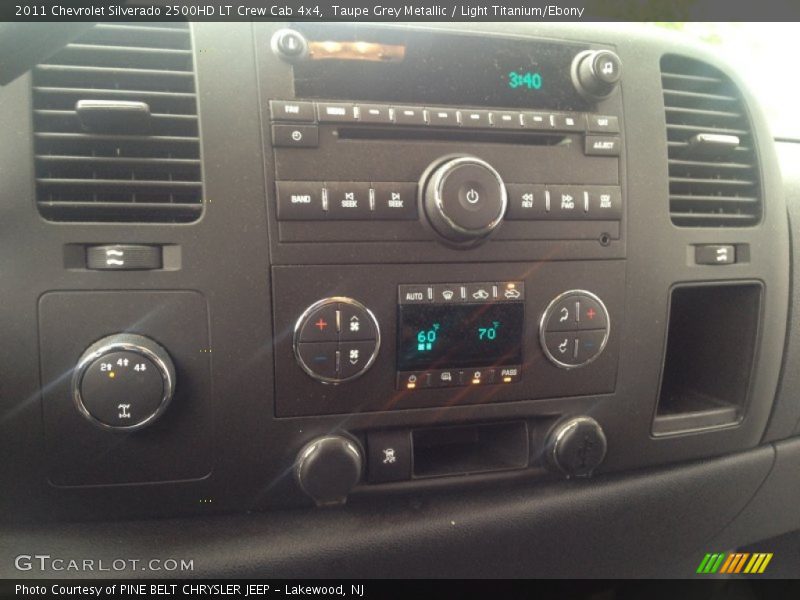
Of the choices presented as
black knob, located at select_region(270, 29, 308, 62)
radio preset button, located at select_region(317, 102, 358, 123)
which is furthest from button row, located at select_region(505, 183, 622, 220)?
black knob, located at select_region(270, 29, 308, 62)

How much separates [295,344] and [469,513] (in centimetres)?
44

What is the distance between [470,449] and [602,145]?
23.2 inches

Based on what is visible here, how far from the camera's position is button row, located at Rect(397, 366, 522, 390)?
0.92 m

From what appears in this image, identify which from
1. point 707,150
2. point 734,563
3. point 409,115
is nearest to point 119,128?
point 409,115

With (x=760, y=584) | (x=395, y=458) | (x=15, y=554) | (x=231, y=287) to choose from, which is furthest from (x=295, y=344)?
(x=760, y=584)

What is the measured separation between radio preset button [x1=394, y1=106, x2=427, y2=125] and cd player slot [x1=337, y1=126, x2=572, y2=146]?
0.03 ft

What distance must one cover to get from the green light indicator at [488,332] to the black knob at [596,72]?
1.37 ft

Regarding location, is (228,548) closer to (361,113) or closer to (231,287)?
(231,287)

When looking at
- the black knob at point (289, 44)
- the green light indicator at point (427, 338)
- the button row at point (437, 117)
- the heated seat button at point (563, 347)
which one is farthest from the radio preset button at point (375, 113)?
the heated seat button at point (563, 347)

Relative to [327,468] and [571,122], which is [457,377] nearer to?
[327,468]

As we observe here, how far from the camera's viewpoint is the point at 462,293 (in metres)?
0.92

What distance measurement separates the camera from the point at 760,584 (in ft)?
5.41

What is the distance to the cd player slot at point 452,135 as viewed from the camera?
87 centimetres

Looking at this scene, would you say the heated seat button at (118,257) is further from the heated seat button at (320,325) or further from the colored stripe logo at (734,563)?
the colored stripe logo at (734,563)
